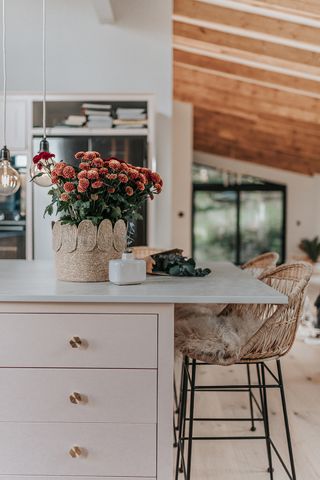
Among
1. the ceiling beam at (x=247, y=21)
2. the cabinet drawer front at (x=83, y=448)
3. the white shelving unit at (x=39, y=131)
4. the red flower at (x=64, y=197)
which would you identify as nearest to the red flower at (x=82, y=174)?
the red flower at (x=64, y=197)

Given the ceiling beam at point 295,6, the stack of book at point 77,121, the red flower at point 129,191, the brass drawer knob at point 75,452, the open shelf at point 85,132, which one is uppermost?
the ceiling beam at point 295,6

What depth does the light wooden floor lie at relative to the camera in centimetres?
230

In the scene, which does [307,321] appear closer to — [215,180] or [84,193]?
[84,193]

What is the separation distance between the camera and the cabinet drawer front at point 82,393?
1827 millimetres

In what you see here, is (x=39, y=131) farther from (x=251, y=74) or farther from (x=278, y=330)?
(x=278, y=330)

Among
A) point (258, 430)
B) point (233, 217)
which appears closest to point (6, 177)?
point (258, 430)

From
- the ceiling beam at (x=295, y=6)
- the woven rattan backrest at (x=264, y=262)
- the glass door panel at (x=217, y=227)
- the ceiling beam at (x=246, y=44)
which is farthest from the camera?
the glass door panel at (x=217, y=227)

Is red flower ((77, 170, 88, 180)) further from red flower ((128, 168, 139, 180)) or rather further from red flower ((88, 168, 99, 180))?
red flower ((128, 168, 139, 180))

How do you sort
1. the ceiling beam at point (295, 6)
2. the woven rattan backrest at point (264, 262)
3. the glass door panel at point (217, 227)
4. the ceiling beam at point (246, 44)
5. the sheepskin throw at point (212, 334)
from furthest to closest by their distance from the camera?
the glass door panel at point (217, 227) < the ceiling beam at point (246, 44) < the ceiling beam at point (295, 6) < the woven rattan backrest at point (264, 262) < the sheepskin throw at point (212, 334)

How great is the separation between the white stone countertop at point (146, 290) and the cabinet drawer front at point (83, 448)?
0.46 metres

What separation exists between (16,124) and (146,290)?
347 cm

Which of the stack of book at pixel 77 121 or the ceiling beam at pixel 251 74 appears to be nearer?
the stack of book at pixel 77 121

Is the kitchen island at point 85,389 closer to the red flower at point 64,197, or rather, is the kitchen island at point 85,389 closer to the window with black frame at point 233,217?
the red flower at point 64,197

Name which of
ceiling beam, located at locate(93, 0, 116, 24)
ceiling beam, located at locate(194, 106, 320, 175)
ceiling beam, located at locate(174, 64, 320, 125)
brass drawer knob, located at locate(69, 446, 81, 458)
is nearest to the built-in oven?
ceiling beam, located at locate(93, 0, 116, 24)
